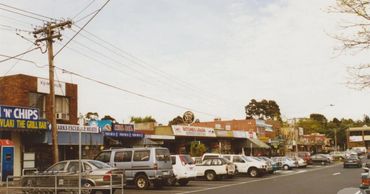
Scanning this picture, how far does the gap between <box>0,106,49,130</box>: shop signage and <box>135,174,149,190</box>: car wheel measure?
271 inches

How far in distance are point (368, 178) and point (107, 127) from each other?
22.9m

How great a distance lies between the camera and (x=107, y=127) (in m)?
32.9

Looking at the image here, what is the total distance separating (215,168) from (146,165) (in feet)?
27.3

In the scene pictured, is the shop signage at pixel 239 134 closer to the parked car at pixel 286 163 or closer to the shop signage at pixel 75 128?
the parked car at pixel 286 163

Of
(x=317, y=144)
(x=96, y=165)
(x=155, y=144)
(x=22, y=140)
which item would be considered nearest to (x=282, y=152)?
(x=317, y=144)

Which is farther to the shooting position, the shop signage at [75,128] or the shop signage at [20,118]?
the shop signage at [75,128]

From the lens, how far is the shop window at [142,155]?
23.1 metres

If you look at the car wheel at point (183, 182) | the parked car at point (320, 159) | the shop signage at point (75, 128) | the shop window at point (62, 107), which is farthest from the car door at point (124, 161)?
the parked car at point (320, 159)

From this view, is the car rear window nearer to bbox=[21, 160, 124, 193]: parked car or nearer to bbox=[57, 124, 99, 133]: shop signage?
bbox=[57, 124, 99, 133]: shop signage

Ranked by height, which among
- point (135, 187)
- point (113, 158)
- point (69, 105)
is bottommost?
point (135, 187)

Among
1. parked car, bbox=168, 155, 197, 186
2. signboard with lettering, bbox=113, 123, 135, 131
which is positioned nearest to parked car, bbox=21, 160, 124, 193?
parked car, bbox=168, 155, 197, 186

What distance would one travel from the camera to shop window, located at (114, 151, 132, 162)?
2364 centimetres

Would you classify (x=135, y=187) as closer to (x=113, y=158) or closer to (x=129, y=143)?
(x=113, y=158)

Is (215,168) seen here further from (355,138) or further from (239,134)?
(355,138)
